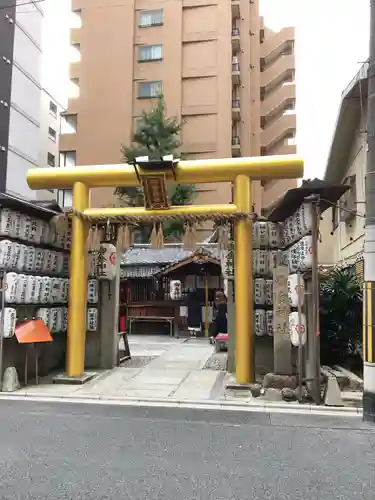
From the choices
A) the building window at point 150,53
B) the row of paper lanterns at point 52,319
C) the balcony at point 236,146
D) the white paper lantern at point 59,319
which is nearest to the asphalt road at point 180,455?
the row of paper lanterns at point 52,319

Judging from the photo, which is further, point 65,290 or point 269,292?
point 65,290

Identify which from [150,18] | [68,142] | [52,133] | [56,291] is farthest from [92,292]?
[52,133]

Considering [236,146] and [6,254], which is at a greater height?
[236,146]

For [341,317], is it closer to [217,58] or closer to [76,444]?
[76,444]

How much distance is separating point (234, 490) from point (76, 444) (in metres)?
2.46

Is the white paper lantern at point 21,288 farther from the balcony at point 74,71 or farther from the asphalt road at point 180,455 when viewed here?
the balcony at point 74,71

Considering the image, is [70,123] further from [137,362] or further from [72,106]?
[137,362]

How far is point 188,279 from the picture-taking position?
24188mm

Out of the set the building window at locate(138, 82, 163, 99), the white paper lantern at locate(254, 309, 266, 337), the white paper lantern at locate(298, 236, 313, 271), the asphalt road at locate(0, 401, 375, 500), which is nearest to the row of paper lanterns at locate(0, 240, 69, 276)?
the asphalt road at locate(0, 401, 375, 500)

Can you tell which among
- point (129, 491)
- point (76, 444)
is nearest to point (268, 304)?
point (76, 444)

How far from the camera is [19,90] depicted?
96.6 feet

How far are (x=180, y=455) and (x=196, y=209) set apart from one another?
5950 mm

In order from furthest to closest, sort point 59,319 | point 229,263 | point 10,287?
1. point 229,263
2. point 59,319
3. point 10,287

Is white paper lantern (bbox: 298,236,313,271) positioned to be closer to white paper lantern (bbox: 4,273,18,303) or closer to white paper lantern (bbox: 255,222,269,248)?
white paper lantern (bbox: 255,222,269,248)
